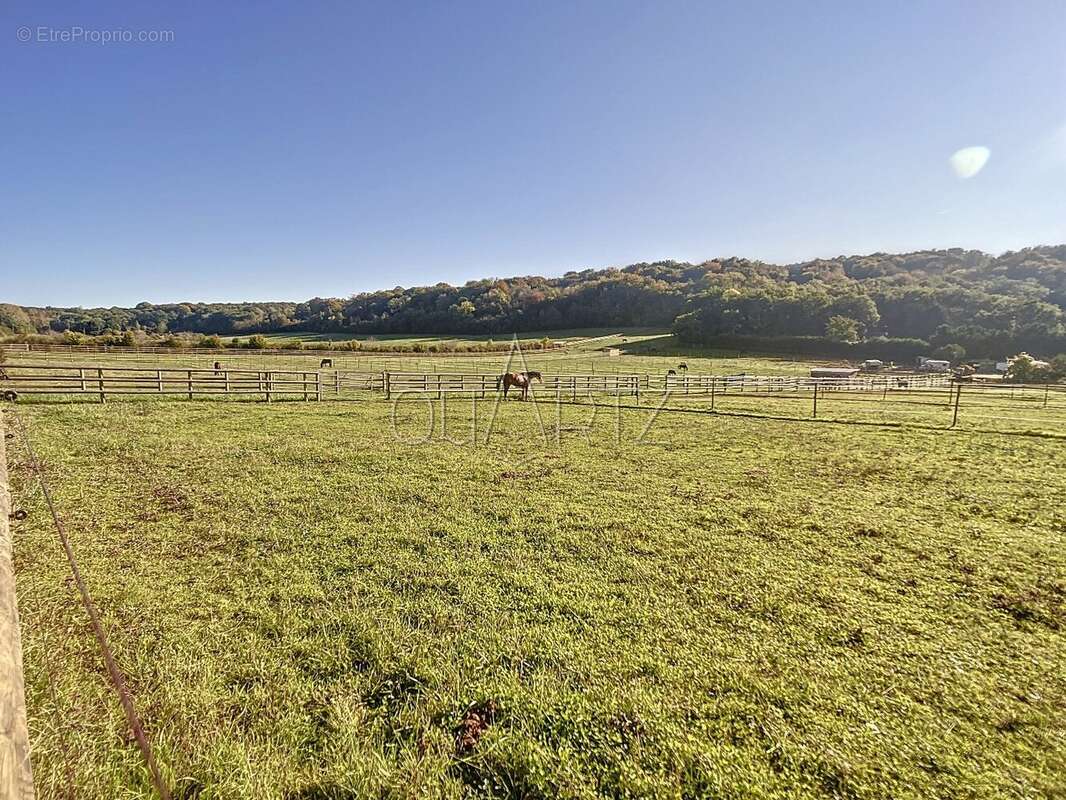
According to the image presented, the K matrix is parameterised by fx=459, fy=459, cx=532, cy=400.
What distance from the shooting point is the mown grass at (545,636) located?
7.48 feet

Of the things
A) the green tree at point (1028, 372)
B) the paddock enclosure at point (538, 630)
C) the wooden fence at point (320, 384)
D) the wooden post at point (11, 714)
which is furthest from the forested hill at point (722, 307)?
the wooden post at point (11, 714)

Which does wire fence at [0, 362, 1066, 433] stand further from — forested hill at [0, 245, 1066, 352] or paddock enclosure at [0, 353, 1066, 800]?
forested hill at [0, 245, 1066, 352]

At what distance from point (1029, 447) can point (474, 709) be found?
1471cm

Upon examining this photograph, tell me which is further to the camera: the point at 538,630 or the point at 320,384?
the point at 320,384

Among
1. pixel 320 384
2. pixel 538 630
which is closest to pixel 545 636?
pixel 538 630

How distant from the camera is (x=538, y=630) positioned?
336cm

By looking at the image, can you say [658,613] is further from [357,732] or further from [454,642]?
[357,732]

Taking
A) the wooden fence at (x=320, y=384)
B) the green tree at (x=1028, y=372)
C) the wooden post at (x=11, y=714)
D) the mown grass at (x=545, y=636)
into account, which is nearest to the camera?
the wooden post at (x=11, y=714)

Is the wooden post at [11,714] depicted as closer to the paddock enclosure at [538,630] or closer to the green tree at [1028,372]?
the paddock enclosure at [538,630]

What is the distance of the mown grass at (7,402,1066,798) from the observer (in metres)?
2.28

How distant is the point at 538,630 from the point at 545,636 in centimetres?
8

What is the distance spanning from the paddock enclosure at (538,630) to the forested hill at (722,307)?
65208 millimetres

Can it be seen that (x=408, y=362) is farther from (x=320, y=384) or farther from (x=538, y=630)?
(x=538, y=630)

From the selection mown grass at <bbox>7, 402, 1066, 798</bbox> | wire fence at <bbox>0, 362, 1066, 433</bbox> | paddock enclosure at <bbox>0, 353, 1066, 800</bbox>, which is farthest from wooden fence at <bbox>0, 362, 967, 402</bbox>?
mown grass at <bbox>7, 402, 1066, 798</bbox>
